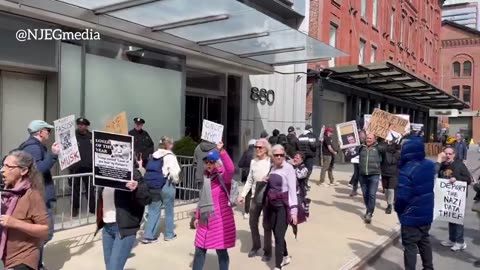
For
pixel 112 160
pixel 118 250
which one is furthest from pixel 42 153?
pixel 118 250

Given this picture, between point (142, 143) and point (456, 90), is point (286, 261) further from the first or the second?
point (456, 90)

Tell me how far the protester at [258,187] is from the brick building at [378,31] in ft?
46.0

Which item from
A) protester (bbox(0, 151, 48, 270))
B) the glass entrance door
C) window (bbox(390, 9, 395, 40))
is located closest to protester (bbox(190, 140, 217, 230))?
protester (bbox(0, 151, 48, 270))

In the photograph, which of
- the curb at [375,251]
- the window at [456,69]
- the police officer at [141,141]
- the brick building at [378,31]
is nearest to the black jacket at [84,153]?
the police officer at [141,141]

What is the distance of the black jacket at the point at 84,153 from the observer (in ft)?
25.9

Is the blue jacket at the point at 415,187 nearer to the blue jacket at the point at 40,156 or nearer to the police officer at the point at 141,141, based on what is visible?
the blue jacket at the point at 40,156

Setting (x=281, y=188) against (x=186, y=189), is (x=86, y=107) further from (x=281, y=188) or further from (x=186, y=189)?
(x=281, y=188)

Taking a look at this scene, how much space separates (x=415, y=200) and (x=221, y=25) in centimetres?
618

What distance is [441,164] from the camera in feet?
25.1

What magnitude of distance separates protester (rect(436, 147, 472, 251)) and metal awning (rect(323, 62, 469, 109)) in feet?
34.9

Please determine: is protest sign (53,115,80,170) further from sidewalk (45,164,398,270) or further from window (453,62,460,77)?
window (453,62,460,77)

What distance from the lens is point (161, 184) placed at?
672cm

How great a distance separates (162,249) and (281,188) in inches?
80.1

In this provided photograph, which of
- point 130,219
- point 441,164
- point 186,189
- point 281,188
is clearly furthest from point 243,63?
point 130,219
